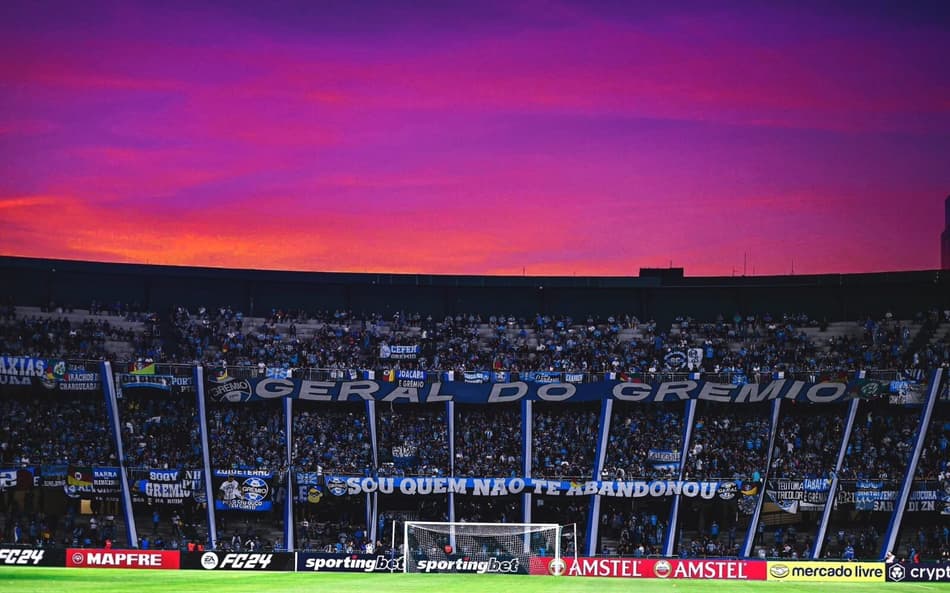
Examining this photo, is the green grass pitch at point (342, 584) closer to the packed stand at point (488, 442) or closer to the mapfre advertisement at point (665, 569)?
the mapfre advertisement at point (665, 569)

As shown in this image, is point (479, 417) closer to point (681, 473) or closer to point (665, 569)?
point (681, 473)

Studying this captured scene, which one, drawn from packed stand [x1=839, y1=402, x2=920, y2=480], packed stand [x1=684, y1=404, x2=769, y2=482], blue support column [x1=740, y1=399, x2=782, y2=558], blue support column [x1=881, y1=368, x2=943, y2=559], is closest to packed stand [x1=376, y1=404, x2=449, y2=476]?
packed stand [x1=684, y1=404, x2=769, y2=482]

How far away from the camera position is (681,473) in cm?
5288

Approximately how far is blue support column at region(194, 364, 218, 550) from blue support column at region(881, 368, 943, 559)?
32565 millimetres

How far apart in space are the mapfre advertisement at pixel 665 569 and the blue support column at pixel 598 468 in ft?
37.8

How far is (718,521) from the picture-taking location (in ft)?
180

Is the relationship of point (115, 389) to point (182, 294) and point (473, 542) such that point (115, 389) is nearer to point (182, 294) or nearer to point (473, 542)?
point (182, 294)

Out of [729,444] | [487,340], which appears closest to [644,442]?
[729,444]

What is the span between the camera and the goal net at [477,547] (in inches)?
1693

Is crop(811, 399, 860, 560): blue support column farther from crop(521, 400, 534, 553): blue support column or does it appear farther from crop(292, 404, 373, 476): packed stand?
crop(292, 404, 373, 476): packed stand

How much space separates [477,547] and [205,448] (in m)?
15.6

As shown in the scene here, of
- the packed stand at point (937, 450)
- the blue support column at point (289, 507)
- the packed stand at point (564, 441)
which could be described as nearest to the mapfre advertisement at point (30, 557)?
the blue support column at point (289, 507)

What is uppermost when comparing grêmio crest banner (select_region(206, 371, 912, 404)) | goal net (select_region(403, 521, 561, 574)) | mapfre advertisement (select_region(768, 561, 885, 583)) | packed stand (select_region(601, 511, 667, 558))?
grêmio crest banner (select_region(206, 371, 912, 404))

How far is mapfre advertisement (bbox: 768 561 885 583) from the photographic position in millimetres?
40562
